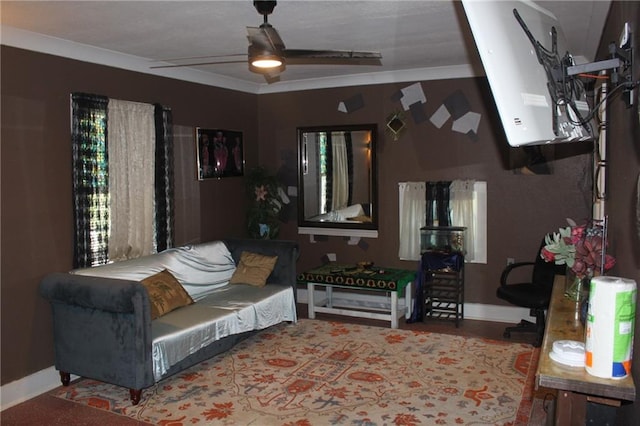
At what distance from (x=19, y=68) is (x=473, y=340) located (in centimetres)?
419

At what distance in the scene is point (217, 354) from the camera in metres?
4.42

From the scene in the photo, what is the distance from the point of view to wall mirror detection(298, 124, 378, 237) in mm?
5953

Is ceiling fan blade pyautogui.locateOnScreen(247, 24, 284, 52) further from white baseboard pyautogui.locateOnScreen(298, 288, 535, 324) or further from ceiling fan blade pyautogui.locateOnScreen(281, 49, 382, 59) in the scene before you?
white baseboard pyautogui.locateOnScreen(298, 288, 535, 324)

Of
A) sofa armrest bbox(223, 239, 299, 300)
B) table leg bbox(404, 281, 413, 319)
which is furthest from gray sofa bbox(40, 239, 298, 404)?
table leg bbox(404, 281, 413, 319)

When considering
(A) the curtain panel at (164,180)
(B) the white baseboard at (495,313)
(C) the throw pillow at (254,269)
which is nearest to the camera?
(A) the curtain panel at (164,180)

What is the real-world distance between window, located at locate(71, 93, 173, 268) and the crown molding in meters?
0.33

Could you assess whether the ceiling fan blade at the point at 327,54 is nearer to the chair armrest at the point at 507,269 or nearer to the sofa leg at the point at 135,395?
the sofa leg at the point at 135,395

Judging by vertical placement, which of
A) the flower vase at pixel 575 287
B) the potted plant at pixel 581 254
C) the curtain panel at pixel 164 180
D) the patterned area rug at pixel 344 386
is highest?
the curtain panel at pixel 164 180

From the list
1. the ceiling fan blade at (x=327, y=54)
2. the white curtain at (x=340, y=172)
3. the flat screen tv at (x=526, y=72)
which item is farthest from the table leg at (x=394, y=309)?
the flat screen tv at (x=526, y=72)

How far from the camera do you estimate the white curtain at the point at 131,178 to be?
14.9ft

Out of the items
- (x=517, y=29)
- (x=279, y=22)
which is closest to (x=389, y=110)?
(x=279, y=22)

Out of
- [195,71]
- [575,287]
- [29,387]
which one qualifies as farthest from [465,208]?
[29,387]

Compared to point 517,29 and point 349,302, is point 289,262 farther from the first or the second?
point 517,29

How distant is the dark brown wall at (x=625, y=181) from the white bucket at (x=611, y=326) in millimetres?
195
